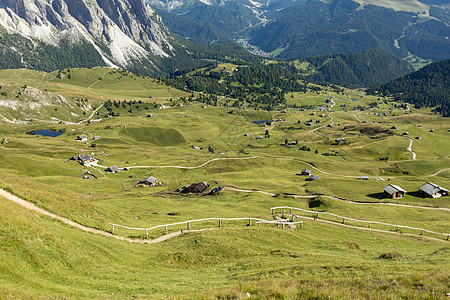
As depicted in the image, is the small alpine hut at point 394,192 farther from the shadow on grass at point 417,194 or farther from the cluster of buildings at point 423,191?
the shadow on grass at point 417,194

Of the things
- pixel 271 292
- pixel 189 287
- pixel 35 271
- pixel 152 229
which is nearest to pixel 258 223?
pixel 152 229

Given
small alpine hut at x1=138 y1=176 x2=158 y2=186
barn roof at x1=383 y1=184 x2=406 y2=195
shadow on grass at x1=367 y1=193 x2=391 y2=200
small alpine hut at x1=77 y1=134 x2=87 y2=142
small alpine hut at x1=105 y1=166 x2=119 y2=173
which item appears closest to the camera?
shadow on grass at x1=367 y1=193 x2=391 y2=200

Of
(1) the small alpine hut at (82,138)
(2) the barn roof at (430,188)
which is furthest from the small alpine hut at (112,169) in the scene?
(2) the barn roof at (430,188)

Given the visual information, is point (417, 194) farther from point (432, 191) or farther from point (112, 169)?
point (112, 169)

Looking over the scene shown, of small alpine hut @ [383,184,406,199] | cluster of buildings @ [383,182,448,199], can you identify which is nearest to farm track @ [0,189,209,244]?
small alpine hut @ [383,184,406,199]

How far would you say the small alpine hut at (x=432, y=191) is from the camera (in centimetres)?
10044

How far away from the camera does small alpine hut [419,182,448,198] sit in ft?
330

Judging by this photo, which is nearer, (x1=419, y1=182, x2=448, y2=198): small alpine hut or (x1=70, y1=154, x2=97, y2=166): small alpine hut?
(x1=419, y1=182, x2=448, y2=198): small alpine hut

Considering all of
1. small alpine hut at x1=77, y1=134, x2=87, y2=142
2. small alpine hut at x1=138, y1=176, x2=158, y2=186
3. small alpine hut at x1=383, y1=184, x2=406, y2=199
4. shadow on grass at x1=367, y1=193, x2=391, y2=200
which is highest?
small alpine hut at x1=77, y1=134, x2=87, y2=142

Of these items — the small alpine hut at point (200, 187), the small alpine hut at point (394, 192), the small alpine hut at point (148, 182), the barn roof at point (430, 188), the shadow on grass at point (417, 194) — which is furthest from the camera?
the small alpine hut at point (148, 182)

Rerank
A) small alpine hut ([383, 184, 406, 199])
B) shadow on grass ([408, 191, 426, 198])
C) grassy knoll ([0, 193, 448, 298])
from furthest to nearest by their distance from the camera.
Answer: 1. shadow on grass ([408, 191, 426, 198])
2. small alpine hut ([383, 184, 406, 199])
3. grassy knoll ([0, 193, 448, 298])

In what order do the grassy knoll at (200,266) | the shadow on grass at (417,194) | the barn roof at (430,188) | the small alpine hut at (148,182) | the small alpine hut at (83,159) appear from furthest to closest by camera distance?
the small alpine hut at (83,159)
the small alpine hut at (148,182)
the shadow on grass at (417,194)
the barn roof at (430,188)
the grassy knoll at (200,266)

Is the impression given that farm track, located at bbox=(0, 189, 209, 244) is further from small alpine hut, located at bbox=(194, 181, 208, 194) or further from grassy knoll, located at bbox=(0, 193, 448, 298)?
small alpine hut, located at bbox=(194, 181, 208, 194)

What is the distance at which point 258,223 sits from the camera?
52656mm
